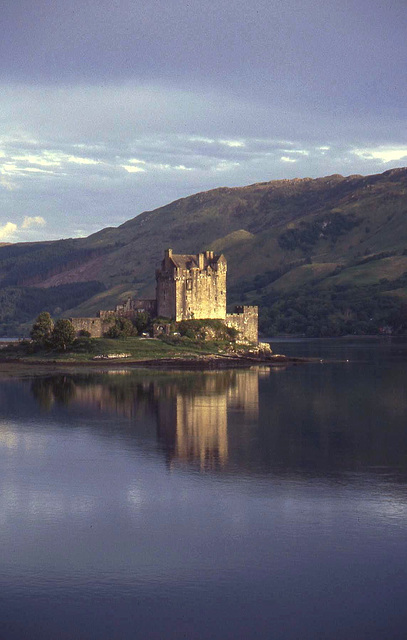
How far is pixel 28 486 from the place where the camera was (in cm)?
4088

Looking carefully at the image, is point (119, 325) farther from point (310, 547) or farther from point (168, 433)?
point (310, 547)

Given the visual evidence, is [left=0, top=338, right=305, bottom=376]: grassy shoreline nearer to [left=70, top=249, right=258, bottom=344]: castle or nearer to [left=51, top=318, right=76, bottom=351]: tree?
[left=51, top=318, right=76, bottom=351]: tree

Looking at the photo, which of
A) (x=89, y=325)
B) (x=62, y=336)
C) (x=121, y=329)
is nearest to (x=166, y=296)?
(x=121, y=329)

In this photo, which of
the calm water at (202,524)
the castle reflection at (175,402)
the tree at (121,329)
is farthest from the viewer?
the tree at (121,329)

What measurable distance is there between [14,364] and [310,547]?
271 ft

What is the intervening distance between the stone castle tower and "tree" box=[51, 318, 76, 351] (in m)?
16.7

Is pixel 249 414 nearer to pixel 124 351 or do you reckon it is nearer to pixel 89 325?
pixel 124 351

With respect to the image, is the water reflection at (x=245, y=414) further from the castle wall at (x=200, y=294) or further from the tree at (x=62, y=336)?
the castle wall at (x=200, y=294)

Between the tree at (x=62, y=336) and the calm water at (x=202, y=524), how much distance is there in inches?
1763

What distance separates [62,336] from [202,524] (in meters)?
80.4

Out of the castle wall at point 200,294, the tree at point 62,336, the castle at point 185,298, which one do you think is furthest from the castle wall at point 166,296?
the tree at point 62,336

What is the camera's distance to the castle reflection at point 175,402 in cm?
5225

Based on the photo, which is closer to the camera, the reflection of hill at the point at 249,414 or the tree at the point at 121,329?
the reflection of hill at the point at 249,414

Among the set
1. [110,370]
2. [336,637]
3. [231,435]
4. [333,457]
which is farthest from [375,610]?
[110,370]
